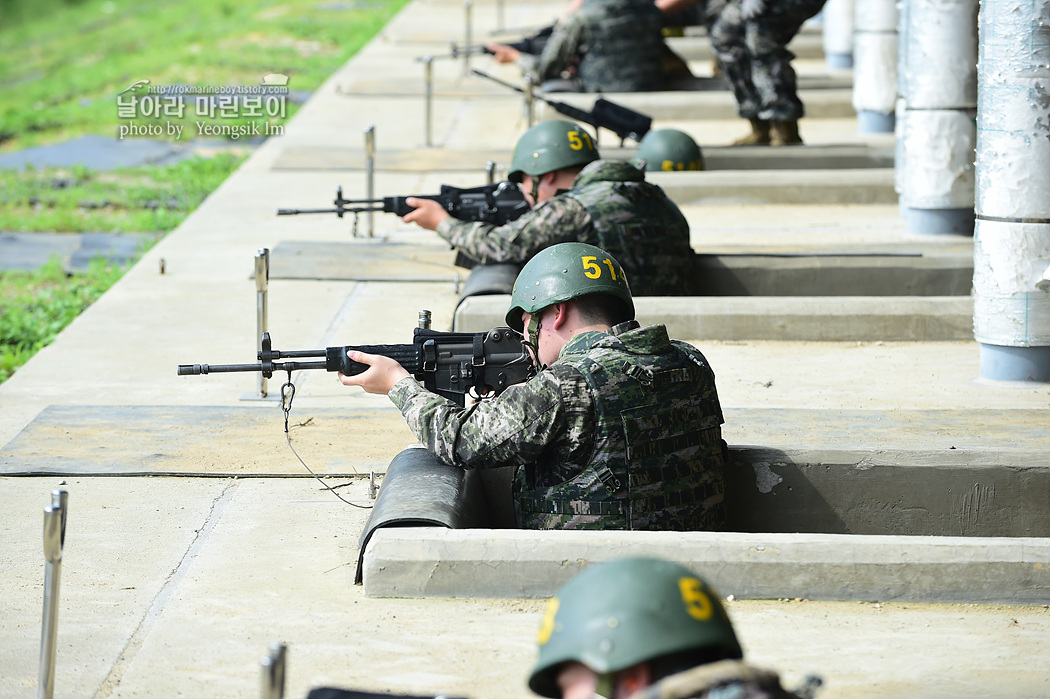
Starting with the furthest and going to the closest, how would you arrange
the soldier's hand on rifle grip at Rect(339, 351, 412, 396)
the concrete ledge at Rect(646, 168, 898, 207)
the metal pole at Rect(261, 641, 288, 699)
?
the concrete ledge at Rect(646, 168, 898, 207) → the soldier's hand on rifle grip at Rect(339, 351, 412, 396) → the metal pole at Rect(261, 641, 288, 699)

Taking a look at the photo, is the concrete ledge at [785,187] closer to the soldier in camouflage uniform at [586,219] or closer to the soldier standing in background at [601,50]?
the soldier standing in background at [601,50]

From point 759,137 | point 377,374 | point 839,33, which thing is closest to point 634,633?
point 377,374

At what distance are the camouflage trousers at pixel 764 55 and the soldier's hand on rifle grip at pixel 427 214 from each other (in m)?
4.89

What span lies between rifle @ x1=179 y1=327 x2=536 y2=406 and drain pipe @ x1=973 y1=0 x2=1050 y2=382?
2.82 meters

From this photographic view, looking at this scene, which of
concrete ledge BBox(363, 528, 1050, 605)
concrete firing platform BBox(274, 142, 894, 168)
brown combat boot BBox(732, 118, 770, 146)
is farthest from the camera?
brown combat boot BBox(732, 118, 770, 146)

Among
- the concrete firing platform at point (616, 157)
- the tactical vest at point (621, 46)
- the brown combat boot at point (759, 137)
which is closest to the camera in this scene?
the concrete firing platform at point (616, 157)

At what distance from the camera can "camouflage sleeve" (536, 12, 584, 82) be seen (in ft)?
45.1

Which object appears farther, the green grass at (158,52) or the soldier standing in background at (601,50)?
the green grass at (158,52)

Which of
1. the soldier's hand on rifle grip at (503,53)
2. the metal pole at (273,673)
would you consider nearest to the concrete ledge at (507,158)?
the soldier's hand on rifle grip at (503,53)

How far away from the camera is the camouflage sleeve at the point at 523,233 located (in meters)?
7.34

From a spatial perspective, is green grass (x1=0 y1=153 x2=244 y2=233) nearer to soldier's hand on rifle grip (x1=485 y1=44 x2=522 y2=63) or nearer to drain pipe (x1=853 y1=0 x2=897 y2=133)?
soldier's hand on rifle grip (x1=485 y1=44 x2=522 y2=63)

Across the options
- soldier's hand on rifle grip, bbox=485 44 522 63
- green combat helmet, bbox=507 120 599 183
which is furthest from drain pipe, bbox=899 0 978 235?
soldier's hand on rifle grip, bbox=485 44 522 63

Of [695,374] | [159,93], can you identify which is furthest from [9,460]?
[159,93]

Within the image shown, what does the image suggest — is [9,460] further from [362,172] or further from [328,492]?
[362,172]
